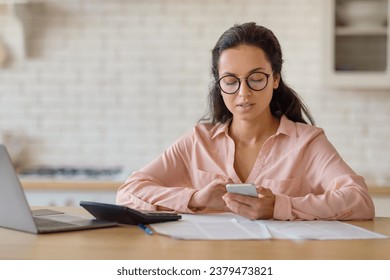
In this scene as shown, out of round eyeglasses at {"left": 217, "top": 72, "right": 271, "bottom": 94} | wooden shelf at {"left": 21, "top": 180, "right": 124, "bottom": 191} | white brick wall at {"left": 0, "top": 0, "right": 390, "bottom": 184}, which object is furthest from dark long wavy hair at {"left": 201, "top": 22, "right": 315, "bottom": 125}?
white brick wall at {"left": 0, "top": 0, "right": 390, "bottom": 184}

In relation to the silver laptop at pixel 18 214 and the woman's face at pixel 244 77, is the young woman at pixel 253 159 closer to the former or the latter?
the woman's face at pixel 244 77

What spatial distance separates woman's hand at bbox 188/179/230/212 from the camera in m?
2.37

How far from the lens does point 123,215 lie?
2164mm

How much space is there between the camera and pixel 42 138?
4641 mm

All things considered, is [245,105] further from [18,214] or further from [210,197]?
[18,214]

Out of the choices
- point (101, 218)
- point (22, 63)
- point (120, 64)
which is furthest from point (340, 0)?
point (101, 218)

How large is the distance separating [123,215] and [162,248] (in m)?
0.35

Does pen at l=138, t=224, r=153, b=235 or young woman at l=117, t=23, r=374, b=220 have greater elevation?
young woman at l=117, t=23, r=374, b=220

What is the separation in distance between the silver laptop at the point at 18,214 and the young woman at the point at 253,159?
1.35 ft

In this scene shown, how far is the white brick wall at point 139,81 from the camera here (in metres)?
4.45

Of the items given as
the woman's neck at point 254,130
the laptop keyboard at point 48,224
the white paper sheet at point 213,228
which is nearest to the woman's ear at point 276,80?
the woman's neck at point 254,130

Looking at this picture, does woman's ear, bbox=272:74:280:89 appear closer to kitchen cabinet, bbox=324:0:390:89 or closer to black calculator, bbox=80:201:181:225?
black calculator, bbox=80:201:181:225

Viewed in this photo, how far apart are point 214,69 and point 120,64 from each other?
1891mm

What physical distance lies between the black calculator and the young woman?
0.22 meters
